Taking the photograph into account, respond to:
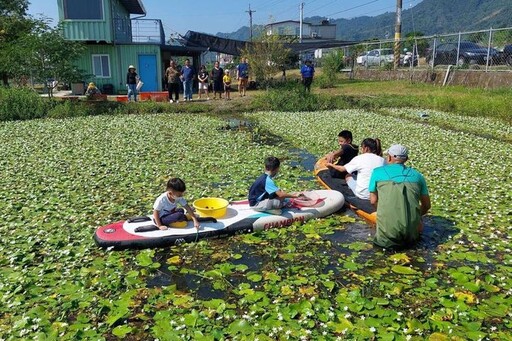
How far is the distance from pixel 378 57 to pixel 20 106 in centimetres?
2651

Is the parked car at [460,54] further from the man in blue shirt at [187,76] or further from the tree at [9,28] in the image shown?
the tree at [9,28]

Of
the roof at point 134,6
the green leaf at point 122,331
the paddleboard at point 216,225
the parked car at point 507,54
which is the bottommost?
the green leaf at point 122,331

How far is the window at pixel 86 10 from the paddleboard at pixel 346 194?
22281 millimetres

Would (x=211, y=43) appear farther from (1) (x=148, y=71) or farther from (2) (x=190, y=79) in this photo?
(2) (x=190, y=79)

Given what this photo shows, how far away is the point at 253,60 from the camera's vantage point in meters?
29.2

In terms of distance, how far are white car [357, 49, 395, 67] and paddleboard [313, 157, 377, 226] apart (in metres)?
27.5

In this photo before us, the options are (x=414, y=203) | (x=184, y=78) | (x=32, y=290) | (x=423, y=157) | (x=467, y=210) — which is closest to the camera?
(x=32, y=290)

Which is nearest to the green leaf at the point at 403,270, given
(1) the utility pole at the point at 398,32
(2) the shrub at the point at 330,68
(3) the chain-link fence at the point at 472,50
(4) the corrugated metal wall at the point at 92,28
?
(3) the chain-link fence at the point at 472,50

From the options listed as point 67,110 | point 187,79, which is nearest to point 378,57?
point 187,79

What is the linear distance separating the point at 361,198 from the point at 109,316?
14.9 ft

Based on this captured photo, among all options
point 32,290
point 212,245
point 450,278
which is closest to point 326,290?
point 450,278

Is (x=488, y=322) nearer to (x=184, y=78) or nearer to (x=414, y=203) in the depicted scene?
(x=414, y=203)

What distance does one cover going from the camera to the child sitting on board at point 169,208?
6.34m

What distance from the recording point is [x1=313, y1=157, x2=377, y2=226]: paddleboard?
23.1 ft
